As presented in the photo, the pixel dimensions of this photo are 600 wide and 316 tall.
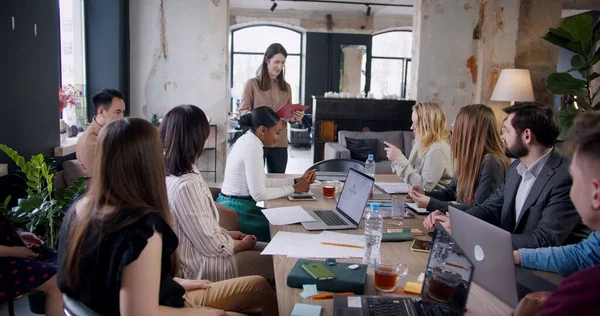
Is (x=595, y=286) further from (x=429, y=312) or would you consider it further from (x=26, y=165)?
(x=26, y=165)

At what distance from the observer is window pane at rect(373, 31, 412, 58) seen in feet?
42.3

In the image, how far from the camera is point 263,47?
1277 cm

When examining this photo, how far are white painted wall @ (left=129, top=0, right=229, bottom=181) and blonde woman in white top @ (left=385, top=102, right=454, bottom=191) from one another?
332 centimetres

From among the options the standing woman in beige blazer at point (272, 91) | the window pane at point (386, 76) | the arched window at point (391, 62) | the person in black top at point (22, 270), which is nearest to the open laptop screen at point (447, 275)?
the person in black top at point (22, 270)

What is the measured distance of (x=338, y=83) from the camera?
12.5 metres

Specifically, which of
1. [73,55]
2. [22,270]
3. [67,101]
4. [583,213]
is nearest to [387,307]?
[583,213]

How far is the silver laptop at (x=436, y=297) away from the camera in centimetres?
134

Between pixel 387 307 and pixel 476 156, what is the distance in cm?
157

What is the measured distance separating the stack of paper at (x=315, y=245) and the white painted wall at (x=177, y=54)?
443 centimetres

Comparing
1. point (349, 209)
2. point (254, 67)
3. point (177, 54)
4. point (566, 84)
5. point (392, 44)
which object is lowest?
point (349, 209)

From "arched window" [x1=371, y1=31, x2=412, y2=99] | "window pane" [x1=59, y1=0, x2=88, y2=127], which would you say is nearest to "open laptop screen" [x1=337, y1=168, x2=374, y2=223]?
"window pane" [x1=59, y1=0, x2=88, y2=127]

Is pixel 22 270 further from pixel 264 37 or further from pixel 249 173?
pixel 264 37

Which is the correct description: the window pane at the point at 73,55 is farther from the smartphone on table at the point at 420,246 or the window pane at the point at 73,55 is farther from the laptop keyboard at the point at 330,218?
the smartphone on table at the point at 420,246

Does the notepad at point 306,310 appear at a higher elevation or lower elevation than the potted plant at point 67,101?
lower
